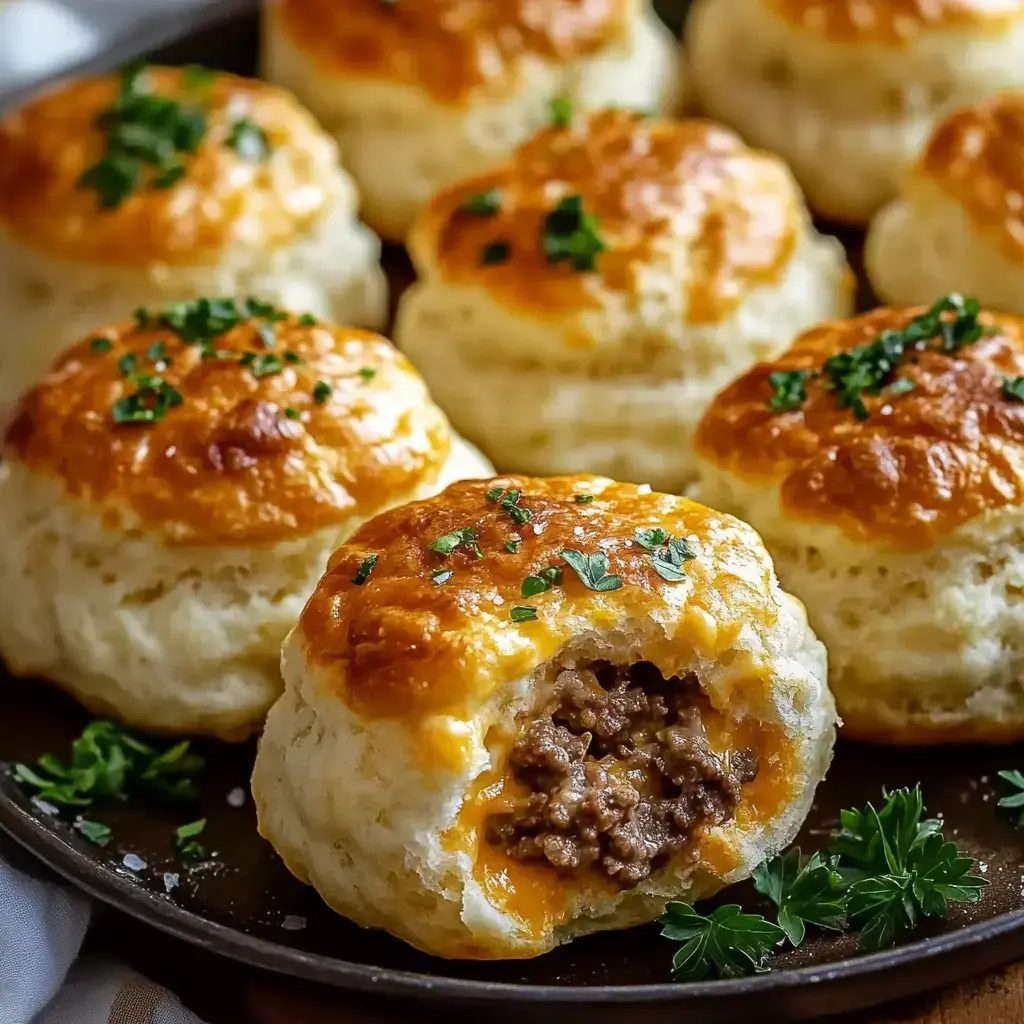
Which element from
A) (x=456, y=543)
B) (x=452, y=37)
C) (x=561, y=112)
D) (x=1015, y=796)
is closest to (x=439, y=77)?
(x=452, y=37)

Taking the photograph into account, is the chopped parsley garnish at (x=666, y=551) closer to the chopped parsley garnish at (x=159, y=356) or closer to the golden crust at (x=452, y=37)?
the chopped parsley garnish at (x=159, y=356)

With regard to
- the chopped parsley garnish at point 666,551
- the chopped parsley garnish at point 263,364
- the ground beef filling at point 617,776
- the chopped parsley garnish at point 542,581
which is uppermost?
the chopped parsley garnish at point 542,581

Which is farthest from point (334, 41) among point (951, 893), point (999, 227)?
point (951, 893)

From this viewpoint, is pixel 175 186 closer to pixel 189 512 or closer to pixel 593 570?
pixel 189 512

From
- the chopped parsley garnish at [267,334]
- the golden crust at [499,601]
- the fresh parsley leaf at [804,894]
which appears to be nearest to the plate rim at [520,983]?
the fresh parsley leaf at [804,894]

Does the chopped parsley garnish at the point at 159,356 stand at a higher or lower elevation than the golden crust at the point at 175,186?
higher

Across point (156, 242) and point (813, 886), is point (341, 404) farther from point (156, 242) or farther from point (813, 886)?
point (813, 886)
